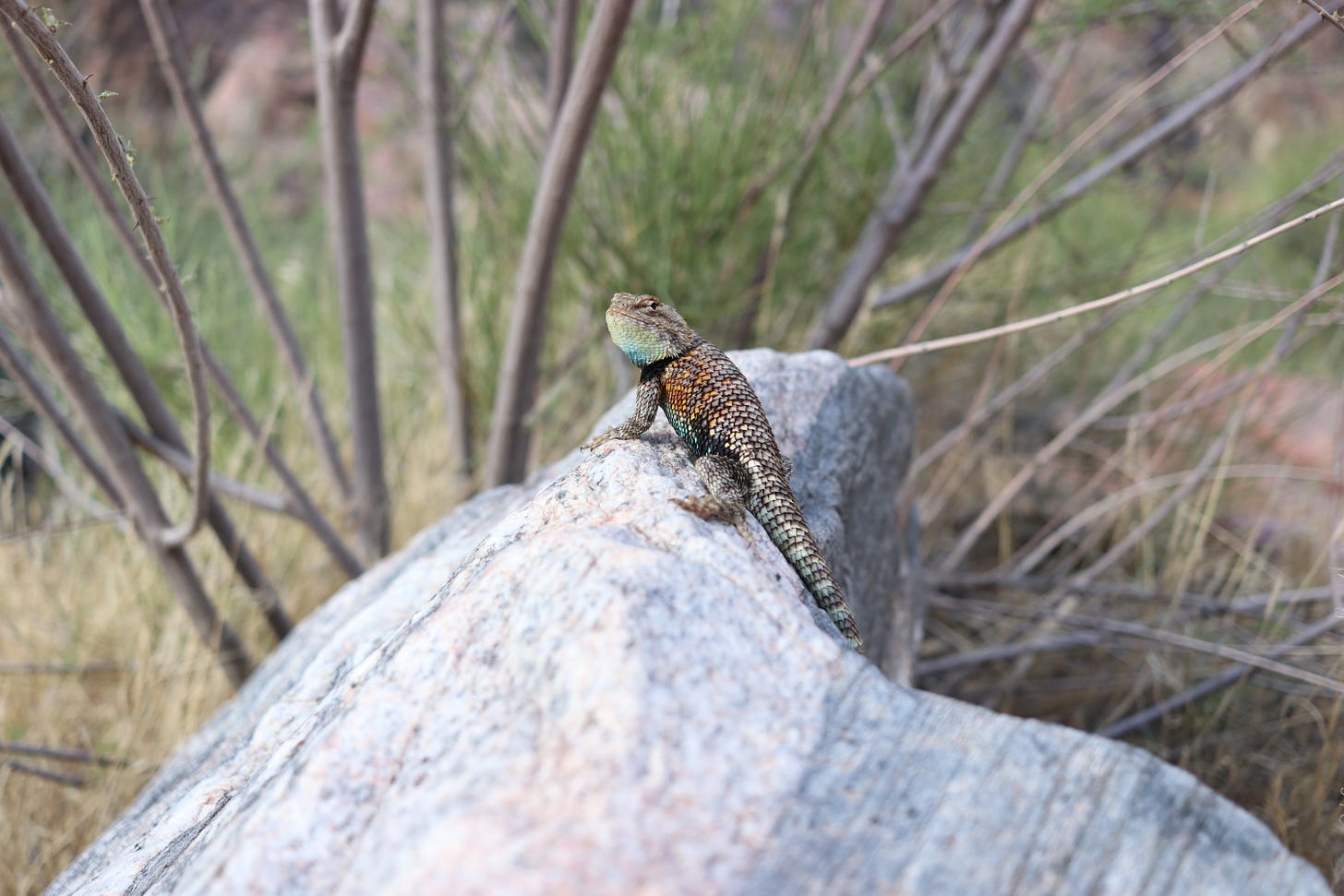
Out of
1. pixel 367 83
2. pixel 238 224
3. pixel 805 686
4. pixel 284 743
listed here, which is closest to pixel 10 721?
pixel 238 224

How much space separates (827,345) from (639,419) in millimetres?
1473

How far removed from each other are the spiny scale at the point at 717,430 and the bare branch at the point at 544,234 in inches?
14.5

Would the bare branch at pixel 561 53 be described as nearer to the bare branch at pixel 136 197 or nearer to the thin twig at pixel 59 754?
the bare branch at pixel 136 197

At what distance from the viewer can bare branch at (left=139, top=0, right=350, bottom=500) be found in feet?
7.89

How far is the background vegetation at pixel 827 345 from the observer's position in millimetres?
2568

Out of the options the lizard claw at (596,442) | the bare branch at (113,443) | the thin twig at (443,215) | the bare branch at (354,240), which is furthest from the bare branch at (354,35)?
the lizard claw at (596,442)

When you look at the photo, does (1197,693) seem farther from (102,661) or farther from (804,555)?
(102,661)

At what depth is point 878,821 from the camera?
3.29 ft

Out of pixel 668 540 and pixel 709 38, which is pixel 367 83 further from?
pixel 668 540

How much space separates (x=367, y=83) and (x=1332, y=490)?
7537mm

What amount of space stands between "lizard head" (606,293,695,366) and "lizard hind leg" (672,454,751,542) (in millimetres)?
338

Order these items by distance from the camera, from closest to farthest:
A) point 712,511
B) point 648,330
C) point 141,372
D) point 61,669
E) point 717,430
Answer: point 712,511 < point 717,430 < point 648,330 < point 141,372 < point 61,669

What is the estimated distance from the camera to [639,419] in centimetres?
185

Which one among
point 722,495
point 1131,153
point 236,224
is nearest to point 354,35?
point 236,224
